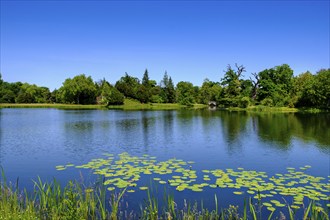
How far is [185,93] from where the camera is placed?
110 metres

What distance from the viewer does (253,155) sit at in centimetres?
1980

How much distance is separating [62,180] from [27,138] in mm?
15229

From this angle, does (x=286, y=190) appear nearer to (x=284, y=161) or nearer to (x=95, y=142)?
(x=284, y=161)

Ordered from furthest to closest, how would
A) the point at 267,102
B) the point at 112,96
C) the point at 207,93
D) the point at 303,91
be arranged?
the point at 207,93, the point at 112,96, the point at 267,102, the point at 303,91

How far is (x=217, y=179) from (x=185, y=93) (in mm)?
97438

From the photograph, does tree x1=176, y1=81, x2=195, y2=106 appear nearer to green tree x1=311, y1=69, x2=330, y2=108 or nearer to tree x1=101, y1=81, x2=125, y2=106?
tree x1=101, y1=81, x2=125, y2=106

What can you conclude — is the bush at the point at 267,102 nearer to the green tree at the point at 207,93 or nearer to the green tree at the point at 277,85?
the green tree at the point at 277,85

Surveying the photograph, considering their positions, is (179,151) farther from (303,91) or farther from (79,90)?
(79,90)

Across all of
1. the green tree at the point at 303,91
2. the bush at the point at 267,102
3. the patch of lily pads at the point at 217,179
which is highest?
the green tree at the point at 303,91

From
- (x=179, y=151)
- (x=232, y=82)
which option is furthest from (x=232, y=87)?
(x=179, y=151)

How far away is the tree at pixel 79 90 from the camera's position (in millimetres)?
105438

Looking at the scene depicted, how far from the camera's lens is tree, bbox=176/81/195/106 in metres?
104

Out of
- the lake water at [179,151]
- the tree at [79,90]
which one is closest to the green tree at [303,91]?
the lake water at [179,151]

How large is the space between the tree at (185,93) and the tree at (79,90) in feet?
101
